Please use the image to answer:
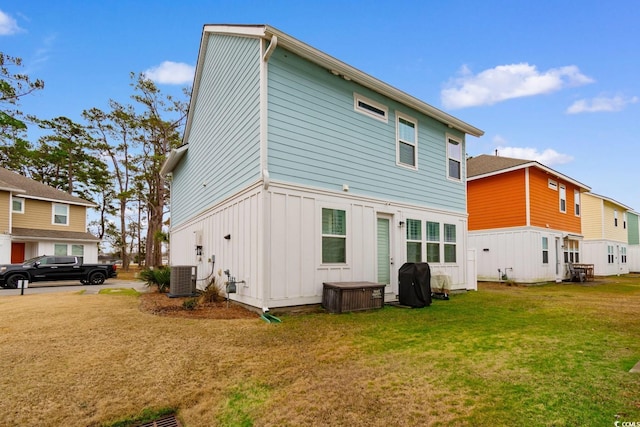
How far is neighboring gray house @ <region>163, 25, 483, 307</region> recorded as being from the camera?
6746mm

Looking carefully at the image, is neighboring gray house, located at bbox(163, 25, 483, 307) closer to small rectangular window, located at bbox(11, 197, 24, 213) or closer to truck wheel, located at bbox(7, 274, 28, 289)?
truck wheel, located at bbox(7, 274, 28, 289)

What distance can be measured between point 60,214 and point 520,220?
27.0 m

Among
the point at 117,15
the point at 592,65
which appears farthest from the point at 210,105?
the point at 592,65

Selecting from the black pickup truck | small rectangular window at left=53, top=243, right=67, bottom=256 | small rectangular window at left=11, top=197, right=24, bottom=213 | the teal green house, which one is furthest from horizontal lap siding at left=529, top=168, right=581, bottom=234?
small rectangular window at left=11, top=197, right=24, bottom=213

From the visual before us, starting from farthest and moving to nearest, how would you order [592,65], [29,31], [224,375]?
[29,31] < [592,65] < [224,375]

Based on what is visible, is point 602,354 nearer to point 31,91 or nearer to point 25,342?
point 25,342

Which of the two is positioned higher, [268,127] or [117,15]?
[117,15]

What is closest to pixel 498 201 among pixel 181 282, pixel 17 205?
pixel 181 282

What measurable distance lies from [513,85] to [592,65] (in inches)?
411

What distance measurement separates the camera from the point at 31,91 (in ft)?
51.5

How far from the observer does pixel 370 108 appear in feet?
28.8

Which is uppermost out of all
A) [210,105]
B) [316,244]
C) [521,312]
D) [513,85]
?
[513,85]

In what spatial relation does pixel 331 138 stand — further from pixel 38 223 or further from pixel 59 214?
pixel 59 214

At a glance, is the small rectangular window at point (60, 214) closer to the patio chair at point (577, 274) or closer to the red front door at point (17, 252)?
the red front door at point (17, 252)
